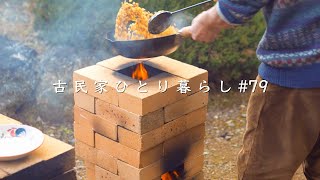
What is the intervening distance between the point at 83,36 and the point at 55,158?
290cm

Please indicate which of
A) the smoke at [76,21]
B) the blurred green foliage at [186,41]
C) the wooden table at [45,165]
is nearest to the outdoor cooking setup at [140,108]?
the wooden table at [45,165]

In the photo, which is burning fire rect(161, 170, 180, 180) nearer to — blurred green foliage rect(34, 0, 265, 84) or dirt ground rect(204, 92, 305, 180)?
dirt ground rect(204, 92, 305, 180)

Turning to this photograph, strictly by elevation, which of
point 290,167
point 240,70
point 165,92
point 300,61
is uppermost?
point 300,61

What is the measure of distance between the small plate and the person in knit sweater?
4.35ft

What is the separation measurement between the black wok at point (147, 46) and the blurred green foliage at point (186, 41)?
2.54m

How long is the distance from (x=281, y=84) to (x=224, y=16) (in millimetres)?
528

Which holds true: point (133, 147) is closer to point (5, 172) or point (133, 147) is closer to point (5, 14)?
point (5, 172)

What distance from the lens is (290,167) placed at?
131 inches

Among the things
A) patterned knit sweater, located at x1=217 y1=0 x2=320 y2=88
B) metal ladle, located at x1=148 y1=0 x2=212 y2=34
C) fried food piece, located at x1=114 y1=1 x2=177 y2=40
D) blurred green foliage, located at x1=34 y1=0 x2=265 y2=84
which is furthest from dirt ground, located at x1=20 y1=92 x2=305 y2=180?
patterned knit sweater, located at x1=217 y1=0 x2=320 y2=88

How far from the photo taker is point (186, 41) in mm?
6414

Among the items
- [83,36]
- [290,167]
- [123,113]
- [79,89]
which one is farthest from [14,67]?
[290,167]

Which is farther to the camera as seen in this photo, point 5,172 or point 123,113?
point 123,113

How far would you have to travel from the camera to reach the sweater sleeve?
2.81 metres

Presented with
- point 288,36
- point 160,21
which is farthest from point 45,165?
point 288,36
